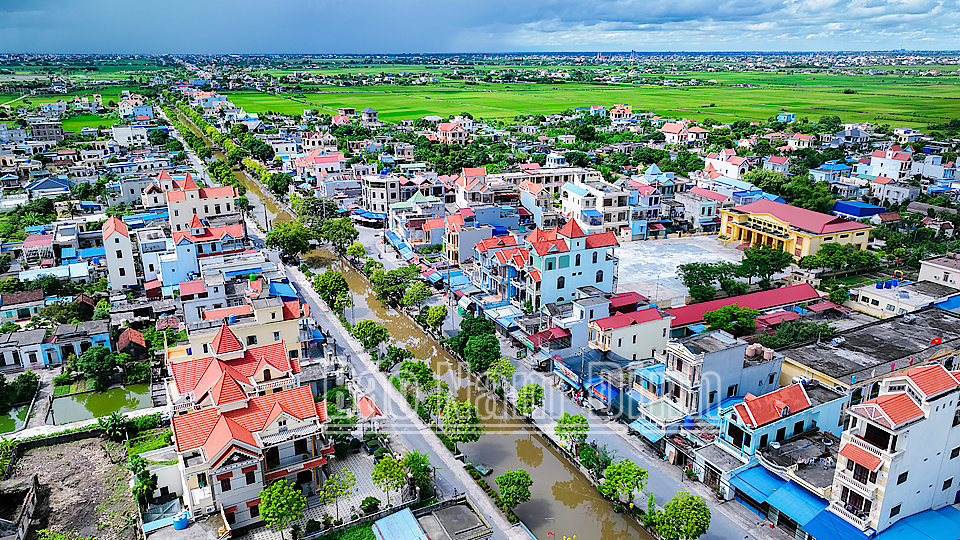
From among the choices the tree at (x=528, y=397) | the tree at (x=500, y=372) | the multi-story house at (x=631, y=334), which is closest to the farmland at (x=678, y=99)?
the multi-story house at (x=631, y=334)

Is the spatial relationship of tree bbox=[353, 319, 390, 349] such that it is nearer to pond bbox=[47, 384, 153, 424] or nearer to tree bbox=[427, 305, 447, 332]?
tree bbox=[427, 305, 447, 332]

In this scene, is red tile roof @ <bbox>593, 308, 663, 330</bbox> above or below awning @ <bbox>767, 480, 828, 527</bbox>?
above

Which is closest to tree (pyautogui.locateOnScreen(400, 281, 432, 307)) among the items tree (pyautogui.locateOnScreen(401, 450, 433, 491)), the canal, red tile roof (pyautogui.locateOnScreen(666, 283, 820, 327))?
the canal

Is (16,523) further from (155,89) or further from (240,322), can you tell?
(155,89)

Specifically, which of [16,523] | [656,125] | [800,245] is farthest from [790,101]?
[16,523]

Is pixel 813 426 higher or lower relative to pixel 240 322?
lower

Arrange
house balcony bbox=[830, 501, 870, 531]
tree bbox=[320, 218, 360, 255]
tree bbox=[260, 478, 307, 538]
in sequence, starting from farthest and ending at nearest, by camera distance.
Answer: tree bbox=[320, 218, 360, 255] → tree bbox=[260, 478, 307, 538] → house balcony bbox=[830, 501, 870, 531]

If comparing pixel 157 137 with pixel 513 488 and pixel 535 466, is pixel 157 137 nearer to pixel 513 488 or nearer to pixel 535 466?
pixel 535 466
